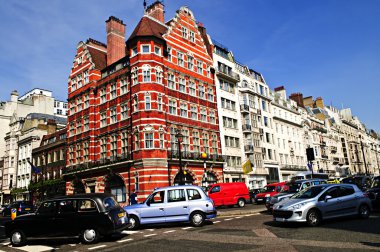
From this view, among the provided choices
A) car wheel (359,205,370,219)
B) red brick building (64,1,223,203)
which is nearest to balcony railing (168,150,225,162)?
red brick building (64,1,223,203)

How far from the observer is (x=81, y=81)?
A: 131 feet

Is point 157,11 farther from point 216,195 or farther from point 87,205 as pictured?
point 87,205

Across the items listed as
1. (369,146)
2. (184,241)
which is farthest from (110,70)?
(369,146)

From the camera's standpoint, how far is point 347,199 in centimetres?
1271

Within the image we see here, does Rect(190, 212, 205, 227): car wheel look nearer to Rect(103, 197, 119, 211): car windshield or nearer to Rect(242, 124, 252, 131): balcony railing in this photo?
Rect(103, 197, 119, 211): car windshield

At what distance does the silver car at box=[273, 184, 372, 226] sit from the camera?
38.2 ft

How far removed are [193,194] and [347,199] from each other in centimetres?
640

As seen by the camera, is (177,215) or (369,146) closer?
(177,215)

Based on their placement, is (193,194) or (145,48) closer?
(193,194)

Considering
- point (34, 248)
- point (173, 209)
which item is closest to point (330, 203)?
point (173, 209)

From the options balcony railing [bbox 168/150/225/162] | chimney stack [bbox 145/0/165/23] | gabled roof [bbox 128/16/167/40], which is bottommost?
balcony railing [bbox 168/150/225/162]

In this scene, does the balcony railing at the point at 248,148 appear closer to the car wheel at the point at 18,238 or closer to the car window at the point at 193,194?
the car window at the point at 193,194

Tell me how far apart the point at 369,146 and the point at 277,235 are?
104 metres

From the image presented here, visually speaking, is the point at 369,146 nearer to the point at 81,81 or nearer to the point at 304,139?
the point at 304,139
